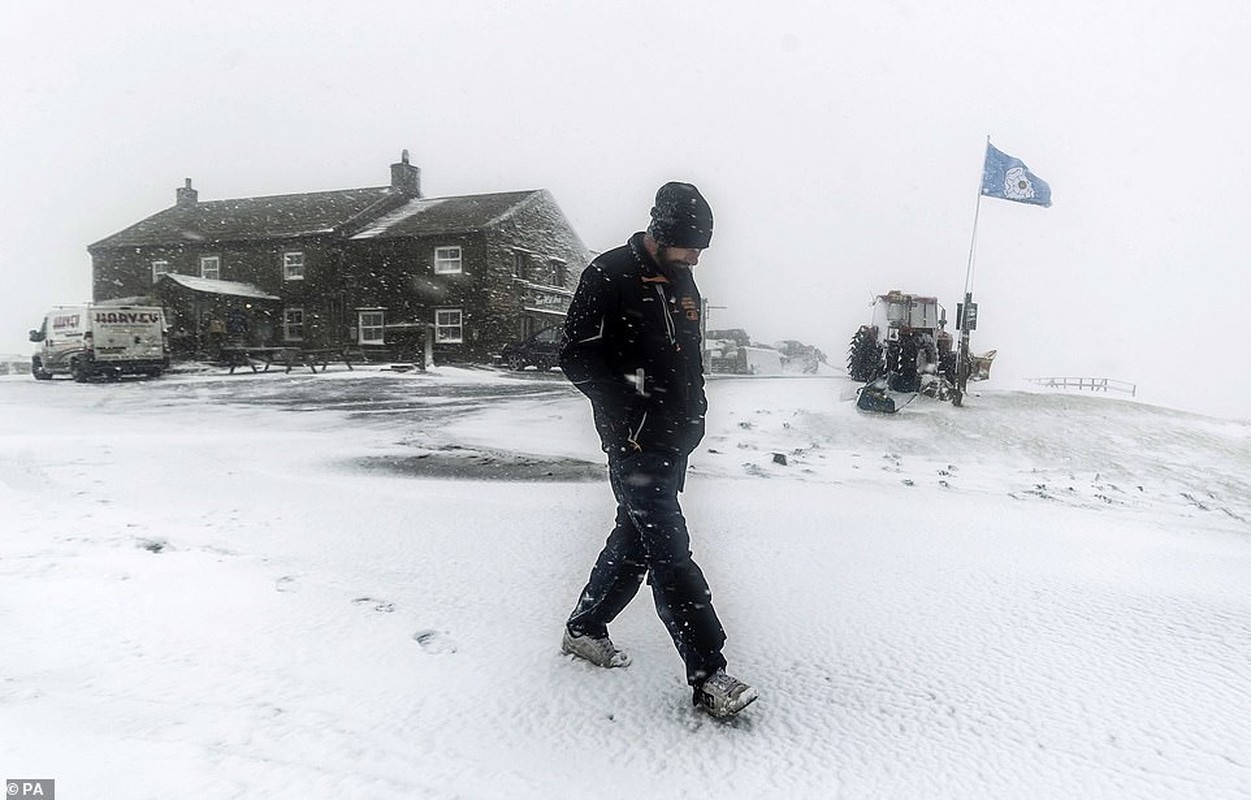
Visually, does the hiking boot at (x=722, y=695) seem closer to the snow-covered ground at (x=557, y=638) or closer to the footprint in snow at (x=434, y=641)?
the snow-covered ground at (x=557, y=638)

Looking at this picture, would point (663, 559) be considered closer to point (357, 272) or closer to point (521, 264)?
point (521, 264)

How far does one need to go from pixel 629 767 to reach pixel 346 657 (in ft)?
4.07

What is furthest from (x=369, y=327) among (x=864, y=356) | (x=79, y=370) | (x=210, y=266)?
(x=864, y=356)

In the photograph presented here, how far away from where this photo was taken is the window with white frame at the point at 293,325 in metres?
25.4

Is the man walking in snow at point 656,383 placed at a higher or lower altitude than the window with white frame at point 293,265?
lower

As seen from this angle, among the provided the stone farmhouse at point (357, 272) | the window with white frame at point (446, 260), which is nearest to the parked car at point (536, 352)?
the stone farmhouse at point (357, 272)

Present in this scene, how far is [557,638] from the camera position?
119 inches

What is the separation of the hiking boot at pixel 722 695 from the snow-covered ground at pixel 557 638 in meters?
0.05

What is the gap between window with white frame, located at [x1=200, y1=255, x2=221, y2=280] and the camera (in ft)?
81.5

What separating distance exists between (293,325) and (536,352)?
1065 cm

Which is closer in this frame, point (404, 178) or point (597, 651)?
point (597, 651)

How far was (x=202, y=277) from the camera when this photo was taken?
24.7m

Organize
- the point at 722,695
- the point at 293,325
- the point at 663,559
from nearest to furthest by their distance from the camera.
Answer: the point at 722,695, the point at 663,559, the point at 293,325

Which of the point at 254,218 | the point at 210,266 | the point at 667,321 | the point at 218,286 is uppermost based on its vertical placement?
the point at 254,218
